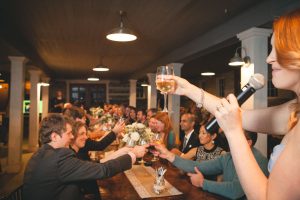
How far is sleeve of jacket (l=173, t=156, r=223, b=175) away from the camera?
2537mm

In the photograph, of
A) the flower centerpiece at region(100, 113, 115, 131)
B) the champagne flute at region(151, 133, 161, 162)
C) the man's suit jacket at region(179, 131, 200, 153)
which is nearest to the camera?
the champagne flute at region(151, 133, 161, 162)

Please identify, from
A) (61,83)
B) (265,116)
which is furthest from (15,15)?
(61,83)

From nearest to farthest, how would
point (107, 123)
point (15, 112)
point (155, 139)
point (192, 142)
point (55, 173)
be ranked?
point (55, 173) < point (155, 139) < point (192, 142) < point (107, 123) < point (15, 112)

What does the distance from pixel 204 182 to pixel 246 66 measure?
2391mm

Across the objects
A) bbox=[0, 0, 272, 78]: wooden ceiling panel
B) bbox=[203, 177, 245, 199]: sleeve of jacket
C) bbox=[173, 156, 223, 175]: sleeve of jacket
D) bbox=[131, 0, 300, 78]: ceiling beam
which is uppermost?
bbox=[0, 0, 272, 78]: wooden ceiling panel

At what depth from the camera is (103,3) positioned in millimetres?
3656

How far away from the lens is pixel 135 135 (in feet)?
8.66

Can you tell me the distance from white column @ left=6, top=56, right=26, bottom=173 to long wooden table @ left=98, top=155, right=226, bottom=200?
A: 184 inches

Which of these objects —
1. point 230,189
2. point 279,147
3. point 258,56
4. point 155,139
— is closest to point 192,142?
point 155,139

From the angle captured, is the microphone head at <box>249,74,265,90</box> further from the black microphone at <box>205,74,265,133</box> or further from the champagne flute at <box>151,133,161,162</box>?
the champagne flute at <box>151,133,161,162</box>

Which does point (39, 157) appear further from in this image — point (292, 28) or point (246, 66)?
point (246, 66)

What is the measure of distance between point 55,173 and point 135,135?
924 mm

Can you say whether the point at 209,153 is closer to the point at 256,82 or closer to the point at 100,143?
the point at 100,143

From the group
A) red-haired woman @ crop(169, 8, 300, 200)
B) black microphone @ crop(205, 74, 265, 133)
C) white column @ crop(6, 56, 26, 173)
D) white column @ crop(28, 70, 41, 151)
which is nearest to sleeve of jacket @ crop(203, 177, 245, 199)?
red-haired woman @ crop(169, 8, 300, 200)
